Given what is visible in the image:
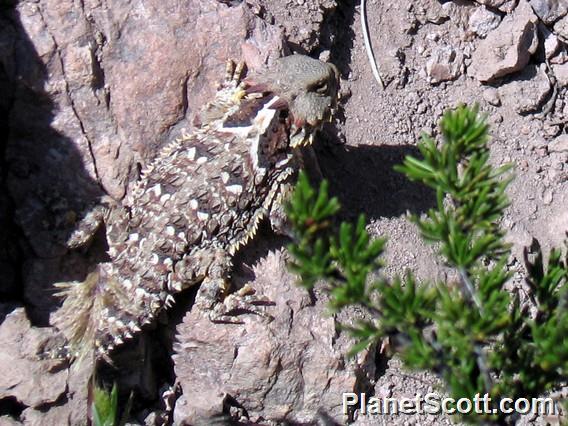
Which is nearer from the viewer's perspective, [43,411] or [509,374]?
[509,374]

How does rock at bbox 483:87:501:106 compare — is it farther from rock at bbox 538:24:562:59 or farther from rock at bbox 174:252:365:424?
rock at bbox 174:252:365:424

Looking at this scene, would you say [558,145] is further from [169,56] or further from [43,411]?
[43,411]

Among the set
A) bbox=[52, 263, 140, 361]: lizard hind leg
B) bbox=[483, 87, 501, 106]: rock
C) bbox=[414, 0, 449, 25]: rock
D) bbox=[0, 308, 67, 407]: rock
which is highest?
bbox=[414, 0, 449, 25]: rock

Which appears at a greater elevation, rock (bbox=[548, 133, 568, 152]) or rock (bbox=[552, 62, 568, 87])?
rock (bbox=[552, 62, 568, 87])

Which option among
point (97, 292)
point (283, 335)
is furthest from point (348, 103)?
point (97, 292)

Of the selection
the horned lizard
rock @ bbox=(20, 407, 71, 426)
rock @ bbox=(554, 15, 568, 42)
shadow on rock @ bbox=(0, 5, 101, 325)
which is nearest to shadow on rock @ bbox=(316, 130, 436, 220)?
the horned lizard

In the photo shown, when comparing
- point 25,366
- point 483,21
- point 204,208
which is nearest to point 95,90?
point 204,208
